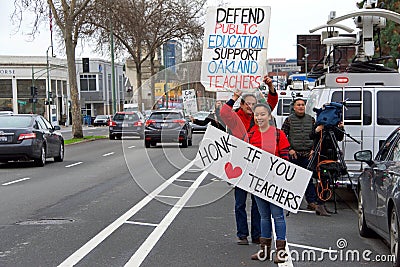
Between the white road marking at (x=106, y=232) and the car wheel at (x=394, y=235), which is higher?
the car wheel at (x=394, y=235)

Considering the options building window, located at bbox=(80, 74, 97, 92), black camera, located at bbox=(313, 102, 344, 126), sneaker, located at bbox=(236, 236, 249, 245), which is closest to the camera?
sneaker, located at bbox=(236, 236, 249, 245)

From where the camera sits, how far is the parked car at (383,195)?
7398mm

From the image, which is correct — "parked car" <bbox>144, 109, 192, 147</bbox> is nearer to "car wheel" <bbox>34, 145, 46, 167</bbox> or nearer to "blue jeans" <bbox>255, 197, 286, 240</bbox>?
"car wheel" <bbox>34, 145, 46, 167</bbox>

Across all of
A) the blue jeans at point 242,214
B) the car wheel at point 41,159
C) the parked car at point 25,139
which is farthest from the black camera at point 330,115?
the car wheel at point 41,159

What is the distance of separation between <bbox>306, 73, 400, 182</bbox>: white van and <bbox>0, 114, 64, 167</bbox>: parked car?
389 inches

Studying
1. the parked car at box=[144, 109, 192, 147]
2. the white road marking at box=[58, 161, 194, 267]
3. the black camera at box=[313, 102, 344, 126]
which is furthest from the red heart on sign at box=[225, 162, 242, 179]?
the parked car at box=[144, 109, 192, 147]

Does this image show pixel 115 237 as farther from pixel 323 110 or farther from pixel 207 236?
pixel 323 110

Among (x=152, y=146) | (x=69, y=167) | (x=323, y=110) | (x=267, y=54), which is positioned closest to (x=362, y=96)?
(x=323, y=110)

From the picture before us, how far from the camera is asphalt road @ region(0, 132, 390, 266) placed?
321 inches

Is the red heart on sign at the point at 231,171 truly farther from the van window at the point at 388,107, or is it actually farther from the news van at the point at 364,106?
the van window at the point at 388,107

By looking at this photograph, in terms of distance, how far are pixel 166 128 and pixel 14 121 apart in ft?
15.9

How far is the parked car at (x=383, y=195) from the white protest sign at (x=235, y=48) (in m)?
1.93

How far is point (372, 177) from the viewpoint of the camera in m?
8.77

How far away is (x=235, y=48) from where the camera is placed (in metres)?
10.1
